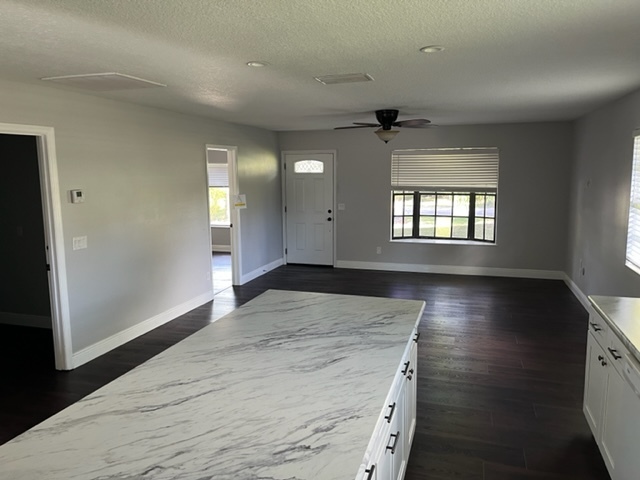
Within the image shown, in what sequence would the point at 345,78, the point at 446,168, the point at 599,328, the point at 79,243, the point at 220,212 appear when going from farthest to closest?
the point at 220,212
the point at 446,168
the point at 79,243
the point at 345,78
the point at 599,328

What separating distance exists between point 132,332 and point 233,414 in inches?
144

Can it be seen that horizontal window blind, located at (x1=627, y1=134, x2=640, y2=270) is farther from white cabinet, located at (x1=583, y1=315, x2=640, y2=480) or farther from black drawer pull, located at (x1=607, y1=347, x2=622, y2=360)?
black drawer pull, located at (x1=607, y1=347, x2=622, y2=360)

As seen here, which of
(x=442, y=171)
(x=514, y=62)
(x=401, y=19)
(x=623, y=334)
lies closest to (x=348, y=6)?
(x=401, y=19)

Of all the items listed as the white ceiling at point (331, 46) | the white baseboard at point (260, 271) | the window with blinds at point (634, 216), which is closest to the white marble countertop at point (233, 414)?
the white ceiling at point (331, 46)

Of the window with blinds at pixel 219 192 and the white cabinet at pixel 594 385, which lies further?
the window with blinds at pixel 219 192

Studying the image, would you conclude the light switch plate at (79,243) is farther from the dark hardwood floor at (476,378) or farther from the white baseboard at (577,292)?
the white baseboard at (577,292)

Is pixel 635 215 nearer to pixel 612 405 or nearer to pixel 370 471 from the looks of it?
pixel 612 405

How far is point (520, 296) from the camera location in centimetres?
629

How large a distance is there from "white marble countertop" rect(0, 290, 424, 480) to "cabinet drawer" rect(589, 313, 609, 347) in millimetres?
1198

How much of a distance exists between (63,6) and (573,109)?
17.6 feet

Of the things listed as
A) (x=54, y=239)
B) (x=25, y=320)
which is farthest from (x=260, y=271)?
(x=54, y=239)

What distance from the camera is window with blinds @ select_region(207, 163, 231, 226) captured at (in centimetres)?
991

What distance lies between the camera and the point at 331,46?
259 cm

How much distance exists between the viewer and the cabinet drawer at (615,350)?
91.1 inches
